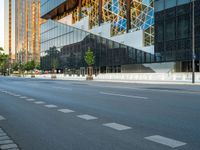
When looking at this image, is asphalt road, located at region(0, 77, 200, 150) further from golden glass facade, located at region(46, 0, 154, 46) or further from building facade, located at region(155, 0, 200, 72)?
golden glass facade, located at region(46, 0, 154, 46)

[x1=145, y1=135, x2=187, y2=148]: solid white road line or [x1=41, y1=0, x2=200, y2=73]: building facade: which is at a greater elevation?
[x1=41, y1=0, x2=200, y2=73]: building facade

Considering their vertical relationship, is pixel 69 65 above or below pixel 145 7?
below

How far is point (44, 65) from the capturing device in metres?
101

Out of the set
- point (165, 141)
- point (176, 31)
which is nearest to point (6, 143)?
point (165, 141)

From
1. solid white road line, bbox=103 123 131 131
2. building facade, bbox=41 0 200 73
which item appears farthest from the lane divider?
building facade, bbox=41 0 200 73

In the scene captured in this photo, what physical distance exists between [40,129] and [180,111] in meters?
4.64

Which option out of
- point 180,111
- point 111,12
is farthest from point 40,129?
point 111,12

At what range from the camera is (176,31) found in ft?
154

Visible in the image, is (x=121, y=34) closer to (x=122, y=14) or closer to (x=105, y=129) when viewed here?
(x=122, y=14)

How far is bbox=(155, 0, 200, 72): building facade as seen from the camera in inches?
1750

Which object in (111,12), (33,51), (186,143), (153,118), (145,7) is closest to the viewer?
(186,143)

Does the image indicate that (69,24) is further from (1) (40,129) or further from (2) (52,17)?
(1) (40,129)

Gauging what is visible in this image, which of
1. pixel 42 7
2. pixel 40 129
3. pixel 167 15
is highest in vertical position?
pixel 42 7

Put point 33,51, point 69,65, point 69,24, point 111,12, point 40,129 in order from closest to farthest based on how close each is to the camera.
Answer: point 40,129 → point 111,12 → point 69,65 → point 69,24 → point 33,51
